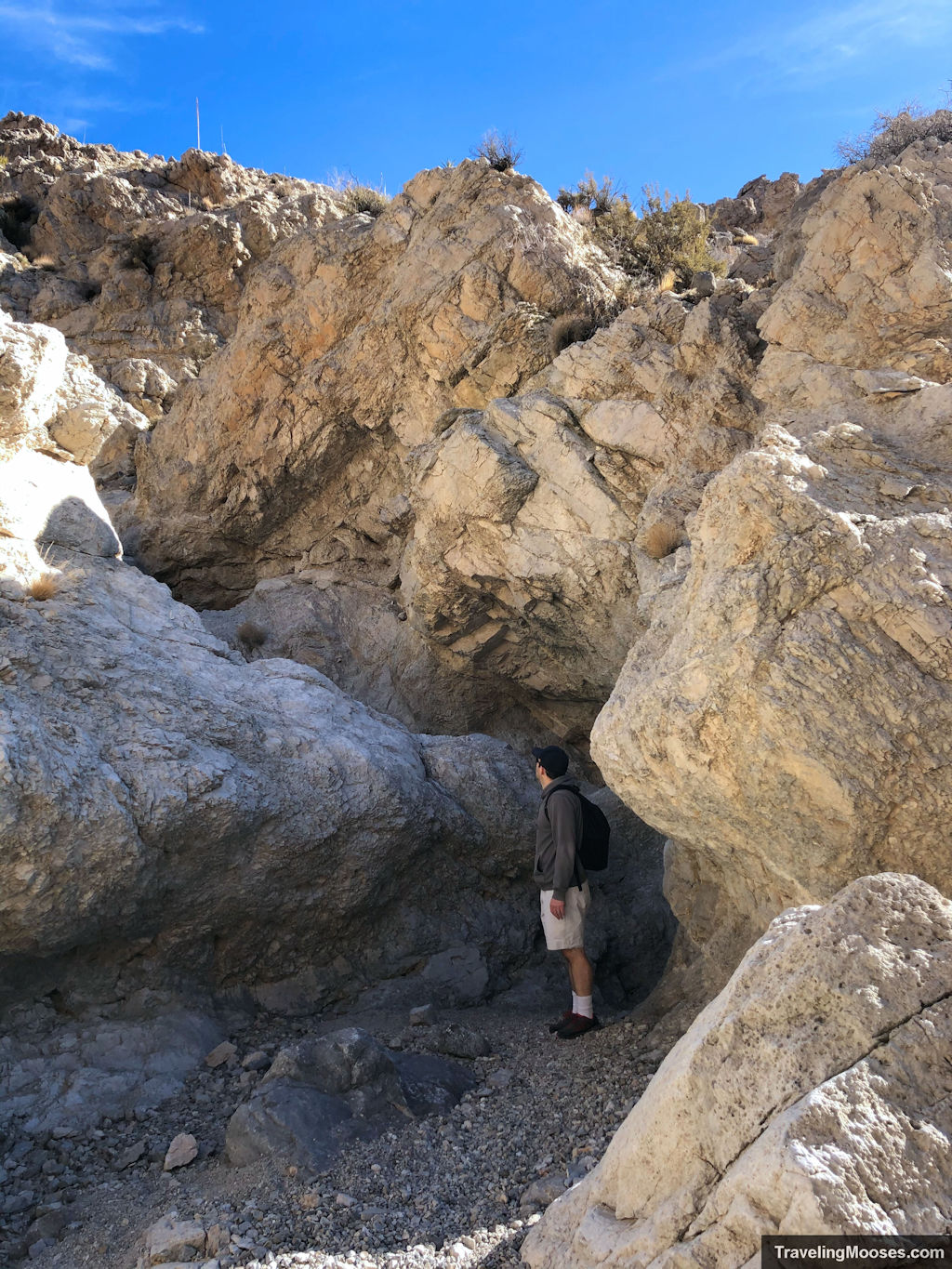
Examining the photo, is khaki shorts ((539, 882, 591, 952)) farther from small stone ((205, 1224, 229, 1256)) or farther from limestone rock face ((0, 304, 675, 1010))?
small stone ((205, 1224, 229, 1256))

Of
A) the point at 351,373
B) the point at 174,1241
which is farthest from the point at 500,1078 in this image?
the point at 351,373

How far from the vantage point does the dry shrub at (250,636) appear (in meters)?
9.73

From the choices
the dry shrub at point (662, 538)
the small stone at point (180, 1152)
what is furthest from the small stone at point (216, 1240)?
the dry shrub at point (662, 538)

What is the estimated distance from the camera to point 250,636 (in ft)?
32.0

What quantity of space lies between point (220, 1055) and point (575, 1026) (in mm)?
2355

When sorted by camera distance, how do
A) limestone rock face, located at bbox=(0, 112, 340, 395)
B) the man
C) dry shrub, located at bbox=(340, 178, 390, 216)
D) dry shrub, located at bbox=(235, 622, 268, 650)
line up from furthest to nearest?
limestone rock face, located at bbox=(0, 112, 340, 395) → dry shrub, located at bbox=(340, 178, 390, 216) → dry shrub, located at bbox=(235, 622, 268, 650) → the man

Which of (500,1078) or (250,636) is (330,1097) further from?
(250,636)

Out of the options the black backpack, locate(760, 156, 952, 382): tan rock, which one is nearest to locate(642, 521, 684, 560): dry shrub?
locate(760, 156, 952, 382): tan rock

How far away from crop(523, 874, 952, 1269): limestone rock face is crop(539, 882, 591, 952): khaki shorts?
290cm

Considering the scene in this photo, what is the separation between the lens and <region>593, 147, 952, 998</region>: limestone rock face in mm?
4035

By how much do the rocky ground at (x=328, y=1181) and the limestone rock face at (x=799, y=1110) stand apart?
72cm

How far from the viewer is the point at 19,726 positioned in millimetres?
5160

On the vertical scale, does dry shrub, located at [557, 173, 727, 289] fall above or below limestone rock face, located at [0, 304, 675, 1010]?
above

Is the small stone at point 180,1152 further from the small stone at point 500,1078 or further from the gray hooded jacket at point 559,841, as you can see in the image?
the gray hooded jacket at point 559,841
